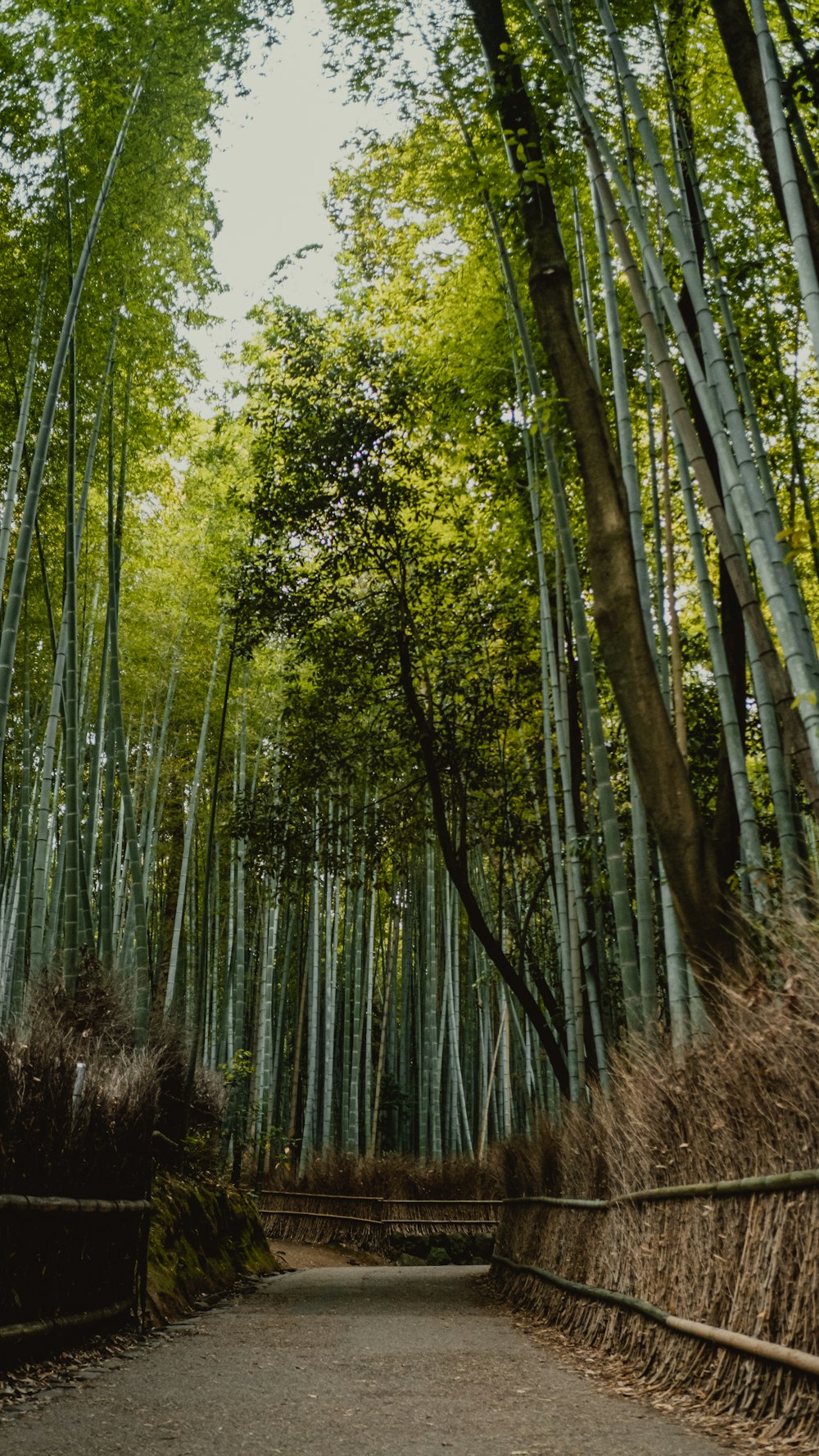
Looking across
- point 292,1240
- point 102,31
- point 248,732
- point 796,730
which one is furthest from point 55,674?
point 292,1240

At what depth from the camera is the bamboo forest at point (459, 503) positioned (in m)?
3.38

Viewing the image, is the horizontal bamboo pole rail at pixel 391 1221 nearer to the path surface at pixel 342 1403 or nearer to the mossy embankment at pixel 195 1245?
the mossy embankment at pixel 195 1245

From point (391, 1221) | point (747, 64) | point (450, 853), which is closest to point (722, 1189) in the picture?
point (747, 64)

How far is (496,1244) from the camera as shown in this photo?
654 cm

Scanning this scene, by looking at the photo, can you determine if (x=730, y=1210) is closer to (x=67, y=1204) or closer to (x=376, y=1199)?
(x=67, y=1204)

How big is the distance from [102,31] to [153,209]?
854mm

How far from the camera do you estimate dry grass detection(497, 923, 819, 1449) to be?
2035 millimetres

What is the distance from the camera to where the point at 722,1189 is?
2404 mm

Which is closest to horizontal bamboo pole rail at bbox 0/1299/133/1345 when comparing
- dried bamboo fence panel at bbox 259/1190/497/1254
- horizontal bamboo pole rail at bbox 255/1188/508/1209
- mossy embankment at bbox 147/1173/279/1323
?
mossy embankment at bbox 147/1173/279/1323

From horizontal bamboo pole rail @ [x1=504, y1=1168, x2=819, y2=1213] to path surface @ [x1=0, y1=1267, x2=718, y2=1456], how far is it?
1.48 feet

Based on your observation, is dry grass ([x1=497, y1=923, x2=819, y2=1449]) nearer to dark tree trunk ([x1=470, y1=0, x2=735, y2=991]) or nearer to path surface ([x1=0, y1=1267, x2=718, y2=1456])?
path surface ([x1=0, y1=1267, x2=718, y2=1456])

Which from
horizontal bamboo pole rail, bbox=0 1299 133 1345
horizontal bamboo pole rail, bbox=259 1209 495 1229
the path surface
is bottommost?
the path surface

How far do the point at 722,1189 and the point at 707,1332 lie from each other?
0.94ft

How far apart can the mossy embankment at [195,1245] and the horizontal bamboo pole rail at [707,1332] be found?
152cm
